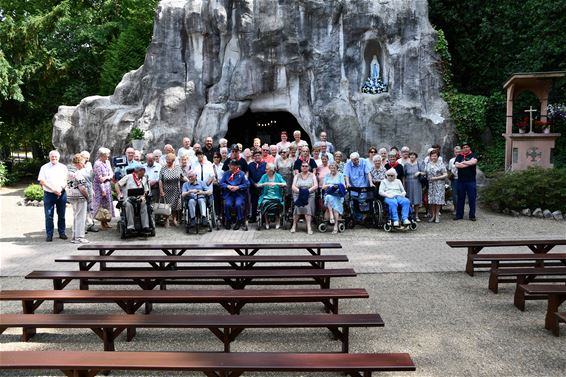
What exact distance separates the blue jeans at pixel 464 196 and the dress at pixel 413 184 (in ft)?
3.22

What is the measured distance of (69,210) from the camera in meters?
13.9

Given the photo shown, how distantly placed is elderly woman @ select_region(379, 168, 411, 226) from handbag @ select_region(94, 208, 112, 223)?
6.16 m

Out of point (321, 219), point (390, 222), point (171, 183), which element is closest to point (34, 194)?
point (171, 183)

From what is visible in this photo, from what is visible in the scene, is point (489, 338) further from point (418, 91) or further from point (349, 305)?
point (418, 91)

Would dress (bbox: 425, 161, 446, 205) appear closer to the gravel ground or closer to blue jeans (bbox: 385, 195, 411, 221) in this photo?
blue jeans (bbox: 385, 195, 411, 221)

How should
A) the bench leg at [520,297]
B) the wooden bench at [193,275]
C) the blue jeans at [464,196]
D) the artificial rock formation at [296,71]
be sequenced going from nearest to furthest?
the wooden bench at [193,275], the bench leg at [520,297], the blue jeans at [464,196], the artificial rock formation at [296,71]

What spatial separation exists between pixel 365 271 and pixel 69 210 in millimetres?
10467

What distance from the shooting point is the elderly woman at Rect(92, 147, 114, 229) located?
10289mm

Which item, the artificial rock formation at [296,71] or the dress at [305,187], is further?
the artificial rock formation at [296,71]

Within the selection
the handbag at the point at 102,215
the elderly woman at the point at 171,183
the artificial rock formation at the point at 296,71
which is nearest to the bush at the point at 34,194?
the artificial rock formation at the point at 296,71

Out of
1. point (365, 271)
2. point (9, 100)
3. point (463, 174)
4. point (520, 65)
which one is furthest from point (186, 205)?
point (9, 100)

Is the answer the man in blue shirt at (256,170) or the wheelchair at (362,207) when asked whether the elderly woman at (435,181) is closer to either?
the wheelchair at (362,207)

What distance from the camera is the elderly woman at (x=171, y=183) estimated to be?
10539 mm

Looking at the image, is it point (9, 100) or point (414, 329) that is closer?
point (414, 329)
